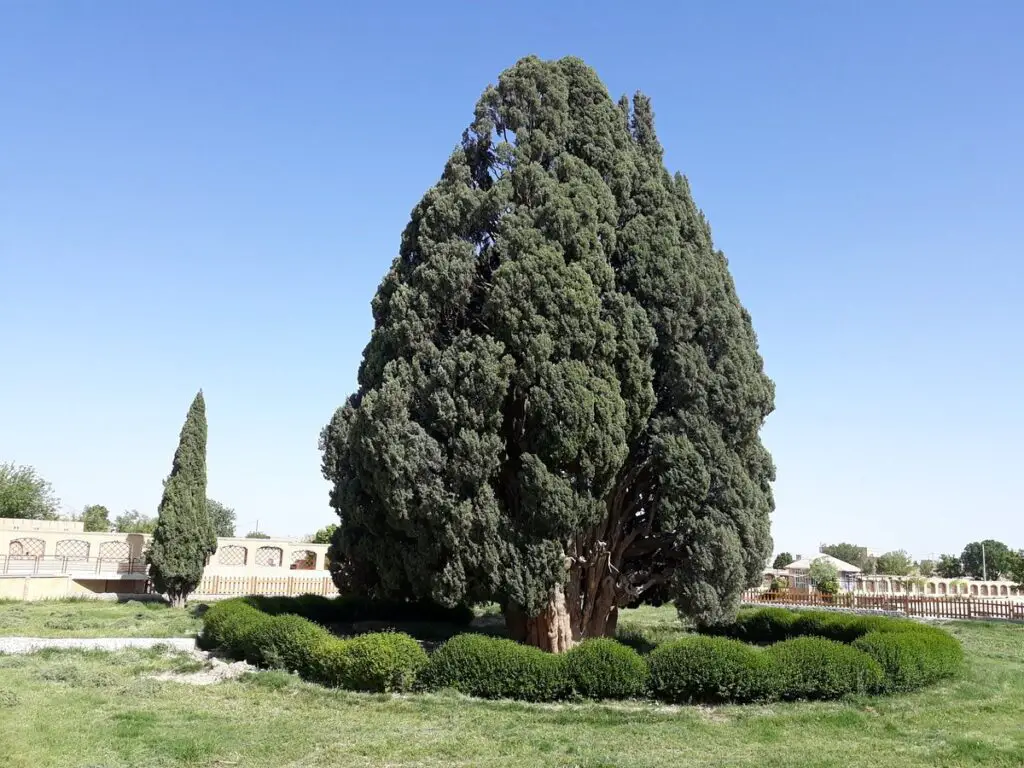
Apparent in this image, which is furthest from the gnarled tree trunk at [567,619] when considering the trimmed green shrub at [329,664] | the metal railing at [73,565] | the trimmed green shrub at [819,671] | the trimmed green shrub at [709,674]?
the metal railing at [73,565]

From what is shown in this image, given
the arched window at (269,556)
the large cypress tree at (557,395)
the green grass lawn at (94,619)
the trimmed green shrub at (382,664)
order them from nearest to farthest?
the trimmed green shrub at (382,664) < the large cypress tree at (557,395) < the green grass lawn at (94,619) < the arched window at (269,556)

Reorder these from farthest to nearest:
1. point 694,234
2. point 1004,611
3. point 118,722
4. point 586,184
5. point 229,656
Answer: point 1004,611 < point 694,234 < point 586,184 < point 229,656 < point 118,722

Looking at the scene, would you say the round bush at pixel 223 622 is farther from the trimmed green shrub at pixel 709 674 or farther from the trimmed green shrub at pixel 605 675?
the trimmed green shrub at pixel 709 674

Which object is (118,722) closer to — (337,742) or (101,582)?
(337,742)

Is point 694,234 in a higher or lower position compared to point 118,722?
higher

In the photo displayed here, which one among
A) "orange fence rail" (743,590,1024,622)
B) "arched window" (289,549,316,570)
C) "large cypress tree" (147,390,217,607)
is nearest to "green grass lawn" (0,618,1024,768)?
"large cypress tree" (147,390,217,607)

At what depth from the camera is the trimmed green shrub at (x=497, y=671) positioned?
9.67 metres

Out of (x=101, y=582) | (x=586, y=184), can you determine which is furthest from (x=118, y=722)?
(x=101, y=582)

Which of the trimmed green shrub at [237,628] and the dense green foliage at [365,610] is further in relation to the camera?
the dense green foliage at [365,610]

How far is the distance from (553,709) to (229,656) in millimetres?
5907

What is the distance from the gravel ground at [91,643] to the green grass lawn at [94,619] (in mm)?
811

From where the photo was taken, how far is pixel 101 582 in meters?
27.4

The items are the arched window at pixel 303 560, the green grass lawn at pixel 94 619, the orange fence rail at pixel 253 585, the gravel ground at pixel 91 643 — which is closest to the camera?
the gravel ground at pixel 91 643

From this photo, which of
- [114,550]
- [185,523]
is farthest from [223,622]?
[114,550]
